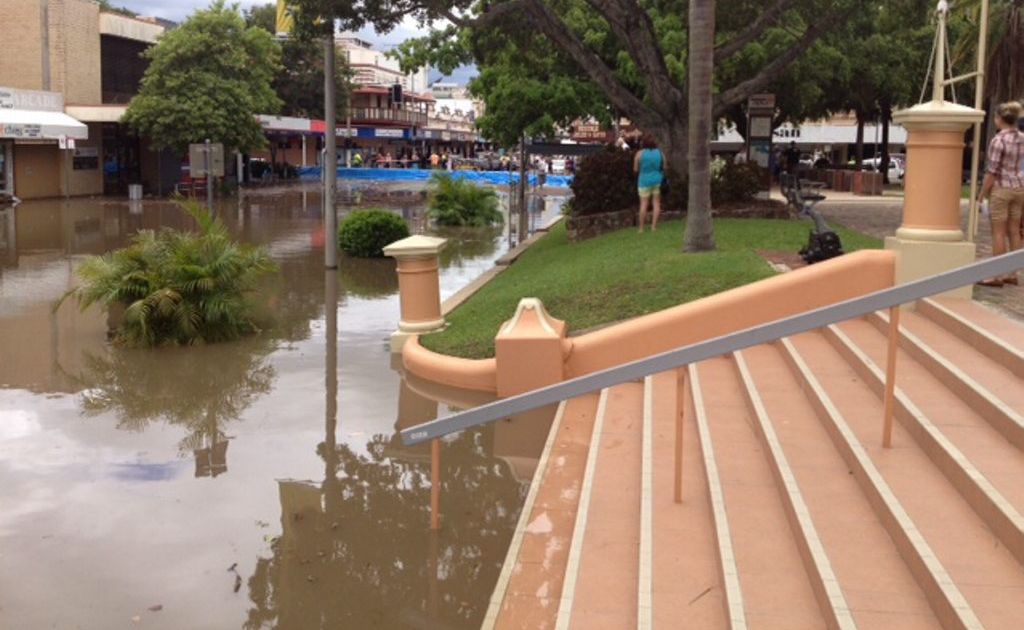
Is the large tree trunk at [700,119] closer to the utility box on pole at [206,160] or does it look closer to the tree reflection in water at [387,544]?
the tree reflection in water at [387,544]

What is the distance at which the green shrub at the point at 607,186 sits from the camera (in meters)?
18.9

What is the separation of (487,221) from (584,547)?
24926 mm

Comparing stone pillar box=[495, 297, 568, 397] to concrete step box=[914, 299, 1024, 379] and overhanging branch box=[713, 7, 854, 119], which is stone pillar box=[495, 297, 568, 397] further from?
overhanging branch box=[713, 7, 854, 119]

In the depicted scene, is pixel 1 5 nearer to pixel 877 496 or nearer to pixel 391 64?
pixel 877 496

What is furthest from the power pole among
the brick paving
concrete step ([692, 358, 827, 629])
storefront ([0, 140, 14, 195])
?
storefront ([0, 140, 14, 195])

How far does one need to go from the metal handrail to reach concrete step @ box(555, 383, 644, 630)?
0.82 m

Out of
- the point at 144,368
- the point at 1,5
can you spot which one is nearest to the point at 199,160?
the point at 144,368

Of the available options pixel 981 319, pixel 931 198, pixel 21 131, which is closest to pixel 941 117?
pixel 931 198

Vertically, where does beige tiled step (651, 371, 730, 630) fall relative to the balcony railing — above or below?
below

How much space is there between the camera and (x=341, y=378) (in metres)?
10.8

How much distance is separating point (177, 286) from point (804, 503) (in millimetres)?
9053

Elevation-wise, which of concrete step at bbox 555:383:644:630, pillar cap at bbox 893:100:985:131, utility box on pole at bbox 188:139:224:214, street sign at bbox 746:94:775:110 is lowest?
concrete step at bbox 555:383:644:630

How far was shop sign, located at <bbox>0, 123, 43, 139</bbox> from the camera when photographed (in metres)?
36.0

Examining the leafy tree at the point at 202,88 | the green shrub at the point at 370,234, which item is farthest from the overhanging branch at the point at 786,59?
the leafy tree at the point at 202,88
